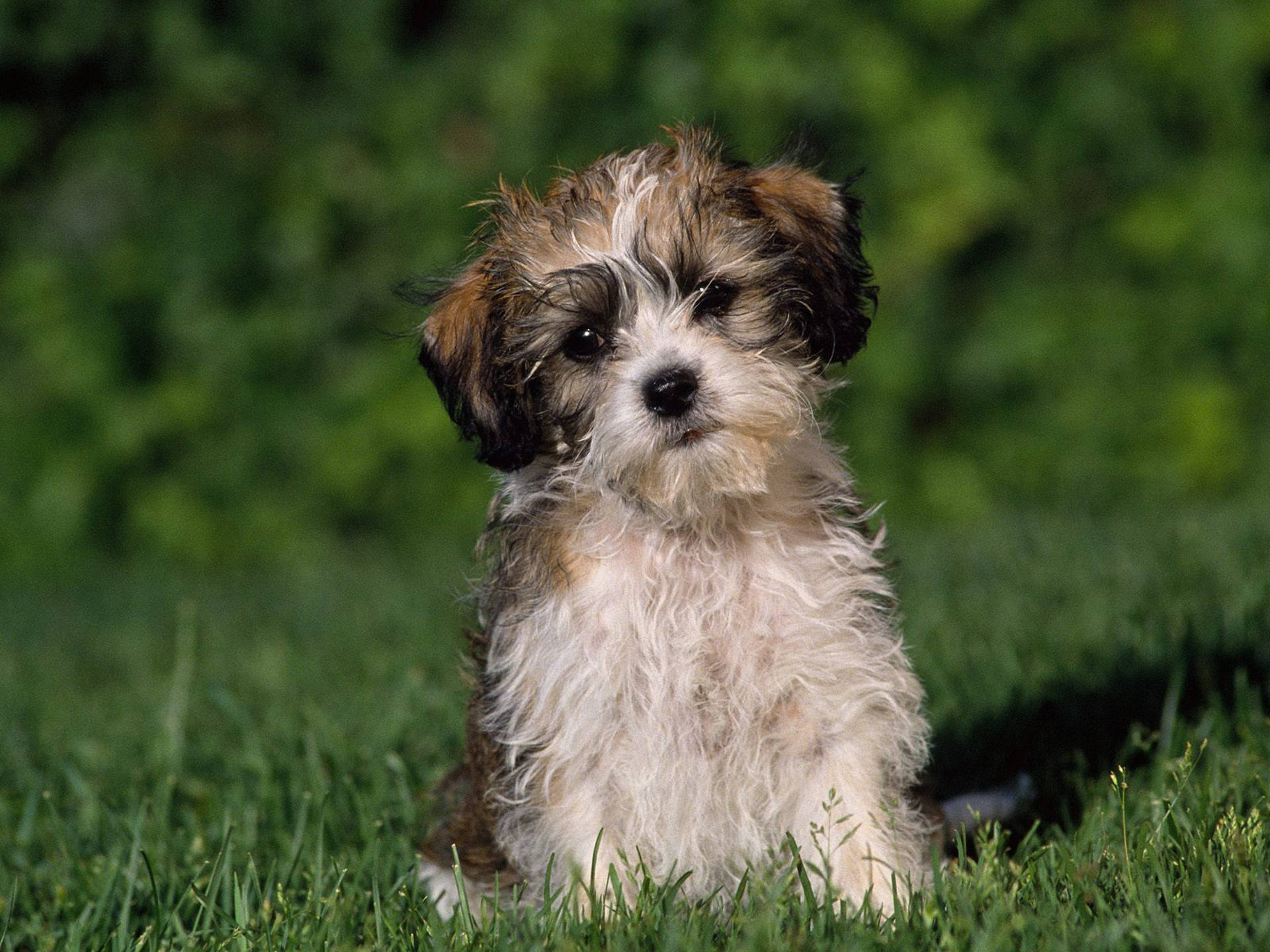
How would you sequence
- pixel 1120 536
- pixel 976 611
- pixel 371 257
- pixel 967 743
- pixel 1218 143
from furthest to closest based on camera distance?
pixel 371 257 → pixel 1218 143 → pixel 1120 536 → pixel 976 611 → pixel 967 743

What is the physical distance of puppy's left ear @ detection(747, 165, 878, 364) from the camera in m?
3.60

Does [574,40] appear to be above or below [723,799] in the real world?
above

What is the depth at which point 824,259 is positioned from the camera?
3648mm

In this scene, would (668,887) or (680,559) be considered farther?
(680,559)

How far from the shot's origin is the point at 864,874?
3316 mm

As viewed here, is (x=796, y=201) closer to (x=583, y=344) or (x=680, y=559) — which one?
(x=583, y=344)

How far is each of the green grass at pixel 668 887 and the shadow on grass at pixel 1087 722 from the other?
11mm

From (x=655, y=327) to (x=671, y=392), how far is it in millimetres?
209

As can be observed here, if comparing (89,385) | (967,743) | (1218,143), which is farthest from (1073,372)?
(89,385)

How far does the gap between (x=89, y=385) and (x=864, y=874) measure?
8.53 meters

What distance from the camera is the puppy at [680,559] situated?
11.1ft

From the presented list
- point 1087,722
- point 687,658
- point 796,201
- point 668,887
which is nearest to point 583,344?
point 796,201

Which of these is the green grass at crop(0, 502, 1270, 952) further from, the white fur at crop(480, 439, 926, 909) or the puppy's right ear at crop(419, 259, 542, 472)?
the puppy's right ear at crop(419, 259, 542, 472)

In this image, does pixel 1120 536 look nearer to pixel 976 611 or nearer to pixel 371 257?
pixel 976 611
